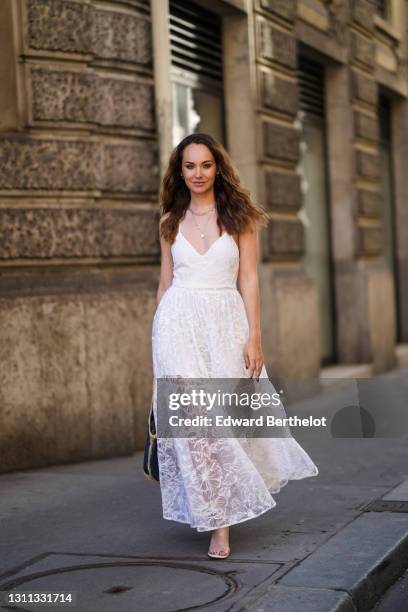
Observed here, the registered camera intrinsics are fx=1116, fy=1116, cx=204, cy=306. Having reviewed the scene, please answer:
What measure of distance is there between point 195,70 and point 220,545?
5956mm

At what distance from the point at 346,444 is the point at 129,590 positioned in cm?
385

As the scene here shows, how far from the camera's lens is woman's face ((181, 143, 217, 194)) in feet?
16.0

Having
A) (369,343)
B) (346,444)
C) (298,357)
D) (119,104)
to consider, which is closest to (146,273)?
(119,104)

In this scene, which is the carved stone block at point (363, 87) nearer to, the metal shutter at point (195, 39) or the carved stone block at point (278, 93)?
the carved stone block at point (278, 93)

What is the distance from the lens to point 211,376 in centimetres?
473

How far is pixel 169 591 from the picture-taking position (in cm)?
414

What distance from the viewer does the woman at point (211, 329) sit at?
464 centimetres

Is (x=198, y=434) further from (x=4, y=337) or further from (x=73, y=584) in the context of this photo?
(x=4, y=337)

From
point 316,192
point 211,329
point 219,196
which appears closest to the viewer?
point 211,329

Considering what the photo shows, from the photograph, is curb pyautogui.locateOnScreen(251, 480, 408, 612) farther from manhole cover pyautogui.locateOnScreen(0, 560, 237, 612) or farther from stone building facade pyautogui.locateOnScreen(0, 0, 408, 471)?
stone building facade pyautogui.locateOnScreen(0, 0, 408, 471)

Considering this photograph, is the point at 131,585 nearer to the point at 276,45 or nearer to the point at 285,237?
the point at 285,237

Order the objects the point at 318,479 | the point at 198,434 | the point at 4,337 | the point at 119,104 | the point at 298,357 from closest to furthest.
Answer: the point at 198,434 → the point at 318,479 → the point at 4,337 → the point at 119,104 → the point at 298,357

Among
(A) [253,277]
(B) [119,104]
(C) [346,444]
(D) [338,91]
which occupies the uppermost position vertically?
(D) [338,91]

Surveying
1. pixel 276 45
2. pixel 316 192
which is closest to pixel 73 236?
pixel 276 45
